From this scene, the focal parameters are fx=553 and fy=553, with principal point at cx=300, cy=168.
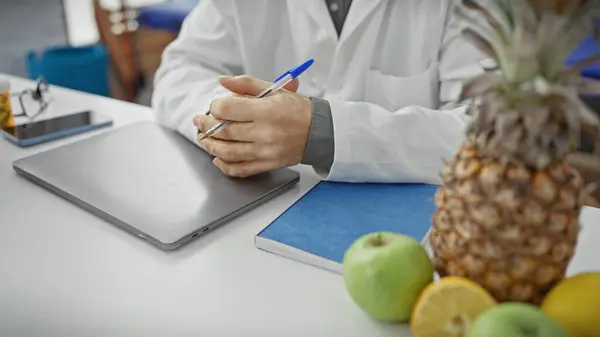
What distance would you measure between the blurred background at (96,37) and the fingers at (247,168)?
5.98 feet

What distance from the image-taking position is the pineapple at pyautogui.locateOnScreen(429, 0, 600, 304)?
0.41 m

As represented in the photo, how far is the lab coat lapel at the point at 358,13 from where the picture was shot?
1.03 metres

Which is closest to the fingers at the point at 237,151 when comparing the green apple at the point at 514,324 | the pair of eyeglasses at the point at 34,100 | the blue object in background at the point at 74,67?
the green apple at the point at 514,324

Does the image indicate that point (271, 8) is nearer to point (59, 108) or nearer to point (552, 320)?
point (59, 108)

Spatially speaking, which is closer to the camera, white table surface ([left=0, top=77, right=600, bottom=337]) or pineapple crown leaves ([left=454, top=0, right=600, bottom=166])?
pineapple crown leaves ([left=454, top=0, right=600, bottom=166])

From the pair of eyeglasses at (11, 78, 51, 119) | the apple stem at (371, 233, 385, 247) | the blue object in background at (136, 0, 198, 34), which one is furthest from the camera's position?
the blue object in background at (136, 0, 198, 34)

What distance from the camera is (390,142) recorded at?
2.64 feet

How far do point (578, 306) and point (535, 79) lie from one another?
0.60 feet

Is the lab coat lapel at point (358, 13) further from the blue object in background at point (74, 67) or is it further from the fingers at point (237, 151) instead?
the blue object in background at point (74, 67)

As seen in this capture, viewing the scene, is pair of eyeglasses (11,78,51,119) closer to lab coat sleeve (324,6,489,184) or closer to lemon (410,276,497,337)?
lab coat sleeve (324,6,489,184)

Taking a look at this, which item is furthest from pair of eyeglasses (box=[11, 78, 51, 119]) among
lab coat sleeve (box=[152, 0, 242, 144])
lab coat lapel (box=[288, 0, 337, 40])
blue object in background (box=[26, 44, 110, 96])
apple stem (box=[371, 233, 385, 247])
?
blue object in background (box=[26, 44, 110, 96])

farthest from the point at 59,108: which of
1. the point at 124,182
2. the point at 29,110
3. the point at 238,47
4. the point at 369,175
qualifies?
the point at 369,175

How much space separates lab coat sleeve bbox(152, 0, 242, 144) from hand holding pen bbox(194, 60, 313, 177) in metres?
0.19

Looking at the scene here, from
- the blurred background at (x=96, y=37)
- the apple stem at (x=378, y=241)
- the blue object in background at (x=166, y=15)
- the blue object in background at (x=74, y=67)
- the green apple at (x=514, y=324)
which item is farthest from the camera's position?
the blue object in background at (x=166, y=15)
